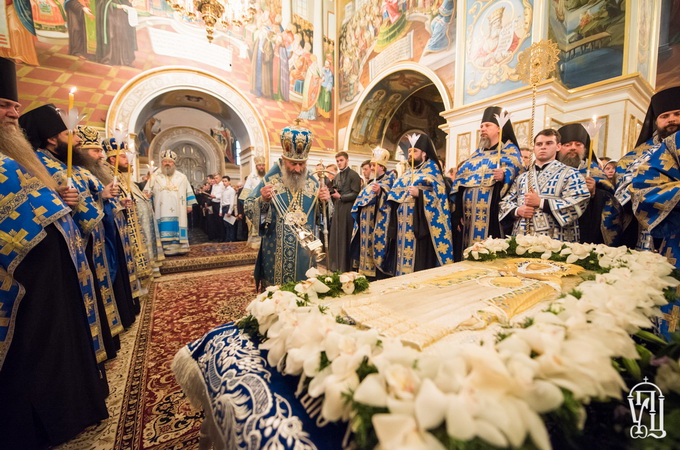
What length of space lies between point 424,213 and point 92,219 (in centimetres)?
347

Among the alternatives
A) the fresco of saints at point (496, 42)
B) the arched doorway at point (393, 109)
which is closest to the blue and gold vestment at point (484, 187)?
the fresco of saints at point (496, 42)

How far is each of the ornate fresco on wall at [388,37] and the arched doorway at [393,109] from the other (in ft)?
1.36

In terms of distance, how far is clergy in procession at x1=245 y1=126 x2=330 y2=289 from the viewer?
3000mm

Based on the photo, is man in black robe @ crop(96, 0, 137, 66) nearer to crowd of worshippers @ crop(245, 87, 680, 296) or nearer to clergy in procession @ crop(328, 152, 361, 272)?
clergy in procession @ crop(328, 152, 361, 272)

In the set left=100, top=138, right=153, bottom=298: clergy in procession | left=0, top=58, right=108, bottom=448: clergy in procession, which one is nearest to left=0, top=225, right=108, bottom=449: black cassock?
left=0, top=58, right=108, bottom=448: clergy in procession

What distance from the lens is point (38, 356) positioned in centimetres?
160

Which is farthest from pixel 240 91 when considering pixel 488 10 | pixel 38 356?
pixel 38 356

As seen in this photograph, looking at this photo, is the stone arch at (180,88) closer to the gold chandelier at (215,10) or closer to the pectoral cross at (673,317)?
the gold chandelier at (215,10)

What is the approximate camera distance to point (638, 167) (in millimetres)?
2170

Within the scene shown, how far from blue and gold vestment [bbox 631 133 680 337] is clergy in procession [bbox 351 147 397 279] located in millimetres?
2644

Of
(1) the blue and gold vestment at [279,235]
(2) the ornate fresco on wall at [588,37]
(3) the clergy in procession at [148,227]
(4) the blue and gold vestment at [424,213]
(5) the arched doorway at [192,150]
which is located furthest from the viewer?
(5) the arched doorway at [192,150]

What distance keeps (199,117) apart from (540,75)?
2278 centimetres

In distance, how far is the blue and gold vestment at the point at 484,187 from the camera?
130 inches

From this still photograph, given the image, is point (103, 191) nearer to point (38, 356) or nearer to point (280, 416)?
point (38, 356)
